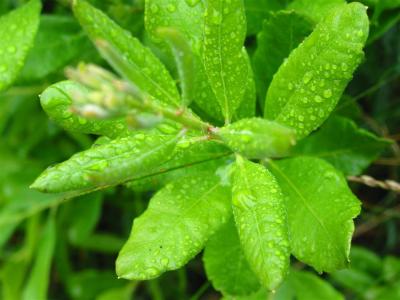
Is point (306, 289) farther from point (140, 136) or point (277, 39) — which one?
point (140, 136)

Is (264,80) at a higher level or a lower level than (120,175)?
lower

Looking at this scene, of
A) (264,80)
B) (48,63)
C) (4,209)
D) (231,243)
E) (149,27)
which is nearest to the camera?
(149,27)

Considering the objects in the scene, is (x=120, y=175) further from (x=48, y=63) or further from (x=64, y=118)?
(x=48, y=63)

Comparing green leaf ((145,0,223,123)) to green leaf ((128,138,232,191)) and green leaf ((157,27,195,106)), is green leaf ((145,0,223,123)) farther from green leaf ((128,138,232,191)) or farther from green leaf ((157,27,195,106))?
green leaf ((157,27,195,106))

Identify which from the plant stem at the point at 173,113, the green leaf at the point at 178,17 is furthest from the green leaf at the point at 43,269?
the plant stem at the point at 173,113

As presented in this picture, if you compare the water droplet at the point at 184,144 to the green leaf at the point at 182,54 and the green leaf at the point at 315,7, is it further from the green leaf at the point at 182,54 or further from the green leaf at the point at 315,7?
the green leaf at the point at 315,7

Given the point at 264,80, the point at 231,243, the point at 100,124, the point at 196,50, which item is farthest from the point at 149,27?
the point at 231,243
